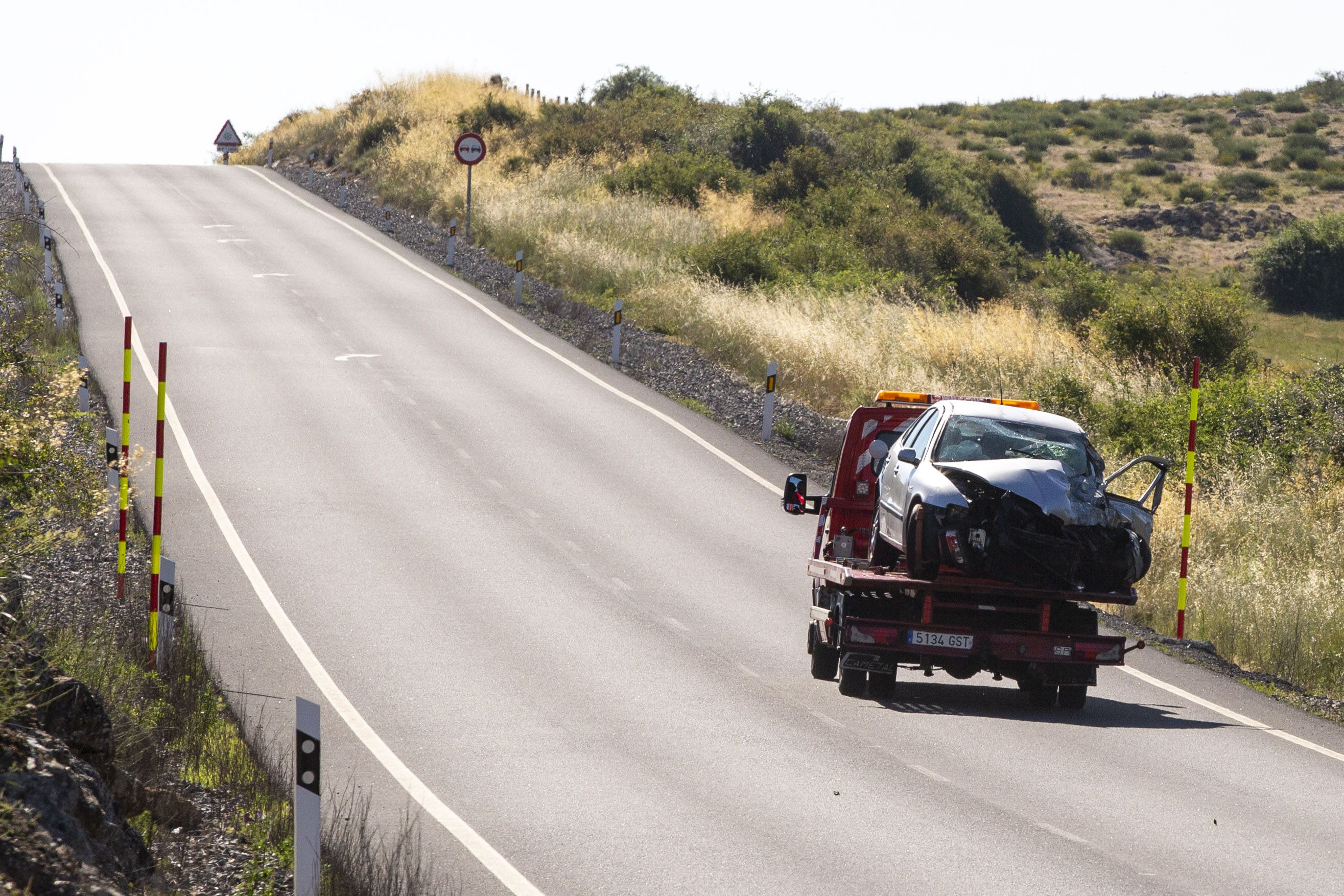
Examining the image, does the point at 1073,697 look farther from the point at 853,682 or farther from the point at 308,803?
the point at 308,803

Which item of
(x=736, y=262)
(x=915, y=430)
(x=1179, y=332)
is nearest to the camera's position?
(x=915, y=430)

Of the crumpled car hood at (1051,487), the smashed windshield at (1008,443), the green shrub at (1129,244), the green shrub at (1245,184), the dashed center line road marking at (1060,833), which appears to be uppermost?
the green shrub at (1245,184)

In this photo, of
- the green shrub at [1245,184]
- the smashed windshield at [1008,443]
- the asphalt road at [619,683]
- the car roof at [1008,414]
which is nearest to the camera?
the asphalt road at [619,683]

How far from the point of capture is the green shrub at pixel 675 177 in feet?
144

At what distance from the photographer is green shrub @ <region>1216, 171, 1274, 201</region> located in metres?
→ 66.5

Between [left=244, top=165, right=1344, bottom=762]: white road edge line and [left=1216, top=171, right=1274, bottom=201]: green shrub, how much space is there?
44002mm

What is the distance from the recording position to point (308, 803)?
6422 millimetres

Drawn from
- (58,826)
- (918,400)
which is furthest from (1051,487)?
(58,826)

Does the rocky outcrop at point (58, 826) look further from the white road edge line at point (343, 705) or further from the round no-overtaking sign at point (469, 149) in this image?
the round no-overtaking sign at point (469, 149)

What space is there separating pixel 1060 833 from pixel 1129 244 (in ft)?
183

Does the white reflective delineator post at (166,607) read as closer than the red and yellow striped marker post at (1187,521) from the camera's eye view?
Yes

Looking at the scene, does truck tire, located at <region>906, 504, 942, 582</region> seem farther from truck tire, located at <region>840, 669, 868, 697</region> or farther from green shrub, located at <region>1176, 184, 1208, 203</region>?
green shrub, located at <region>1176, 184, 1208, 203</region>

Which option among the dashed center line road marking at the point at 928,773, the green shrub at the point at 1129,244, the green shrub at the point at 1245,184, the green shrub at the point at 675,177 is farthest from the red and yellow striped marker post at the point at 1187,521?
the green shrub at the point at 1245,184

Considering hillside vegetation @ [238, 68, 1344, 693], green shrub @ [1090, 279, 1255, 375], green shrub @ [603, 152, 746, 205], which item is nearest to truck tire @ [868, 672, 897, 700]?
hillside vegetation @ [238, 68, 1344, 693]
